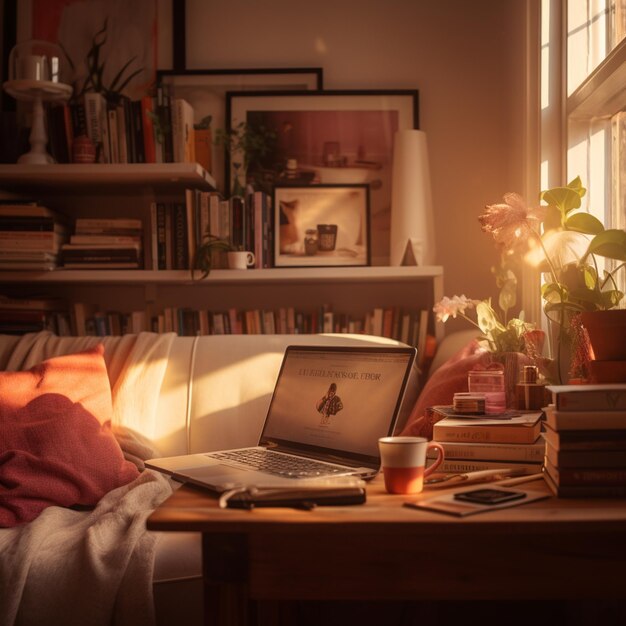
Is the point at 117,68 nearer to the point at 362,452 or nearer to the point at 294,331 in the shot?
the point at 294,331

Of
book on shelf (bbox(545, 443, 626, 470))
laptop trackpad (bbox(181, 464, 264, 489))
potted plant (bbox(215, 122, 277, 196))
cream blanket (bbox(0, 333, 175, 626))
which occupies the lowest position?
cream blanket (bbox(0, 333, 175, 626))

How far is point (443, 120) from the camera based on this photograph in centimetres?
304

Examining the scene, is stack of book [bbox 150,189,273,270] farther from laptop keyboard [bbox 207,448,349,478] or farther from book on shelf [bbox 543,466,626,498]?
book on shelf [bbox 543,466,626,498]

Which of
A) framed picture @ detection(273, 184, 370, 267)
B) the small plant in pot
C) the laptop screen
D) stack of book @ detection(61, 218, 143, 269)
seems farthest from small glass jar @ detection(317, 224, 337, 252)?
the laptop screen

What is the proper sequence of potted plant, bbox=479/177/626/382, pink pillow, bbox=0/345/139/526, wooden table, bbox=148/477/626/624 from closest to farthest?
wooden table, bbox=148/477/626/624 → potted plant, bbox=479/177/626/382 → pink pillow, bbox=0/345/139/526

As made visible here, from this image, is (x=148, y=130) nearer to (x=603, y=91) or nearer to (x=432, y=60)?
(x=432, y=60)

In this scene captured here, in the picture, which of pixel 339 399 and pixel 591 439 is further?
pixel 339 399

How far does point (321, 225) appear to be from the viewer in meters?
2.90

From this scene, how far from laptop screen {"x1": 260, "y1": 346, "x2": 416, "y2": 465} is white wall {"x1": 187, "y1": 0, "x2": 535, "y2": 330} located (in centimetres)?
161

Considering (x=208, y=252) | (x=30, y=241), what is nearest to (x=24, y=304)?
(x=30, y=241)

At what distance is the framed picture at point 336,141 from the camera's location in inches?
118

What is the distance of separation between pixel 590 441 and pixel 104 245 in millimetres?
2143

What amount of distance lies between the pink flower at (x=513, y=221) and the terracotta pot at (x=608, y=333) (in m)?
0.40

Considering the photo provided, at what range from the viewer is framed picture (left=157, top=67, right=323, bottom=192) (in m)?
3.04
